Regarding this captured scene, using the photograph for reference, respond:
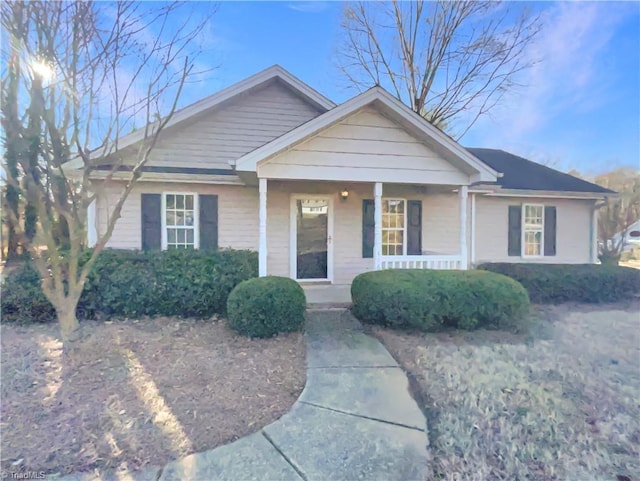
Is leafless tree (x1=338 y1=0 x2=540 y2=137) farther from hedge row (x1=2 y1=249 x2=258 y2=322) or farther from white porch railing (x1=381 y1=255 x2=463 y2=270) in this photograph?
hedge row (x1=2 y1=249 x2=258 y2=322)

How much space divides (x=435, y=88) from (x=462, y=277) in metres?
13.6

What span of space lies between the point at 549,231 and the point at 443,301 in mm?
6865

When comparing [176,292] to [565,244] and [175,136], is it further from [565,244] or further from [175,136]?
[565,244]

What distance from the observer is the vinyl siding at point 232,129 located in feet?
27.9

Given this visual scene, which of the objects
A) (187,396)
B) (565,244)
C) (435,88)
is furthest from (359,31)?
(187,396)

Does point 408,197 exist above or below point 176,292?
above

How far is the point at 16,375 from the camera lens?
12.4ft

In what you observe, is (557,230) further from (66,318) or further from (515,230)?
(66,318)

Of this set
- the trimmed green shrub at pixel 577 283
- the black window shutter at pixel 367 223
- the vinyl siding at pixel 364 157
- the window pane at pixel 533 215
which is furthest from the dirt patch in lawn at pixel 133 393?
the window pane at pixel 533 215

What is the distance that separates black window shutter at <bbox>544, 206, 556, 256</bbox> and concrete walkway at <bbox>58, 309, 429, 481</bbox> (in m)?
8.41

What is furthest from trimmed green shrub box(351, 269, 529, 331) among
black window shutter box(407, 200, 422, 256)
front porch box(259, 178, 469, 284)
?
black window shutter box(407, 200, 422, 256)

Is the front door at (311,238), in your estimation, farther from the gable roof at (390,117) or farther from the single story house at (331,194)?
the gable roof at (390,117)

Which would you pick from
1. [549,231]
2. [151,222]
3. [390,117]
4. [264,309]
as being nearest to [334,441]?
[264,309]

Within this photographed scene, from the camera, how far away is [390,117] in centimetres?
696
